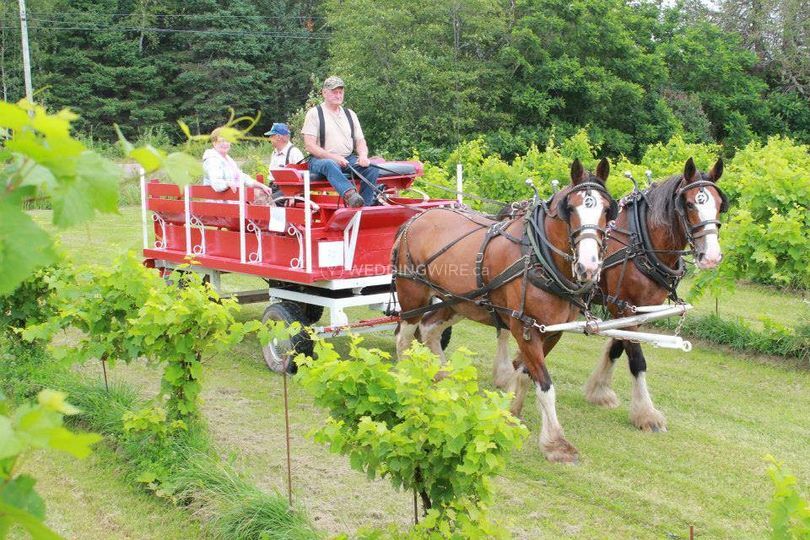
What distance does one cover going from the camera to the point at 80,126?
122 ft

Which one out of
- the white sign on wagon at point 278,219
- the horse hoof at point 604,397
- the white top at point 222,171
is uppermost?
the white top at point 222,171

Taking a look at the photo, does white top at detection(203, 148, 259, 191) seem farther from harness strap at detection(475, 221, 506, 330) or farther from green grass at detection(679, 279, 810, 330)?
green grass at detection(679, 279, 810, 330)

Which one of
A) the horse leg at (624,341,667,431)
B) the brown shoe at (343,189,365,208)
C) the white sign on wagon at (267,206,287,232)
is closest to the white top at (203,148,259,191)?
the white sign on wagon at (267,206,287,232)

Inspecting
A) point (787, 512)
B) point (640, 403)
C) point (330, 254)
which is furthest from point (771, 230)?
point (787, 512)

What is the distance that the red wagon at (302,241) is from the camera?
6.99 meters

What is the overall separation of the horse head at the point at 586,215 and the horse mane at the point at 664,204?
0.92 meters

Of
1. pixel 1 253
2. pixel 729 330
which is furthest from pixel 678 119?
pixel 1 253

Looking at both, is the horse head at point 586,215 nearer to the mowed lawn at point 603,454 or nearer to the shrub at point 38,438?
the mowed lawn at point 603,454

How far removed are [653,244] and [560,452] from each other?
5.47 ft

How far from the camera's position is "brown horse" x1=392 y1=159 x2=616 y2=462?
5270 mm

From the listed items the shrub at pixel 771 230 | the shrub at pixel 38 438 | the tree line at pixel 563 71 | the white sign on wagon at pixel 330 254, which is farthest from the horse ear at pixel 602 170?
the tree line at pixel 563 71

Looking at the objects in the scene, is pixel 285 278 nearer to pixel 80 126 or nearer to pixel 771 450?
pixel 771 450

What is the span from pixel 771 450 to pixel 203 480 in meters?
3.82

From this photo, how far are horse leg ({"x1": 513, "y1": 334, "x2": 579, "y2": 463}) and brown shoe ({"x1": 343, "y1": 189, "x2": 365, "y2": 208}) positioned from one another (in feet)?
6.39
